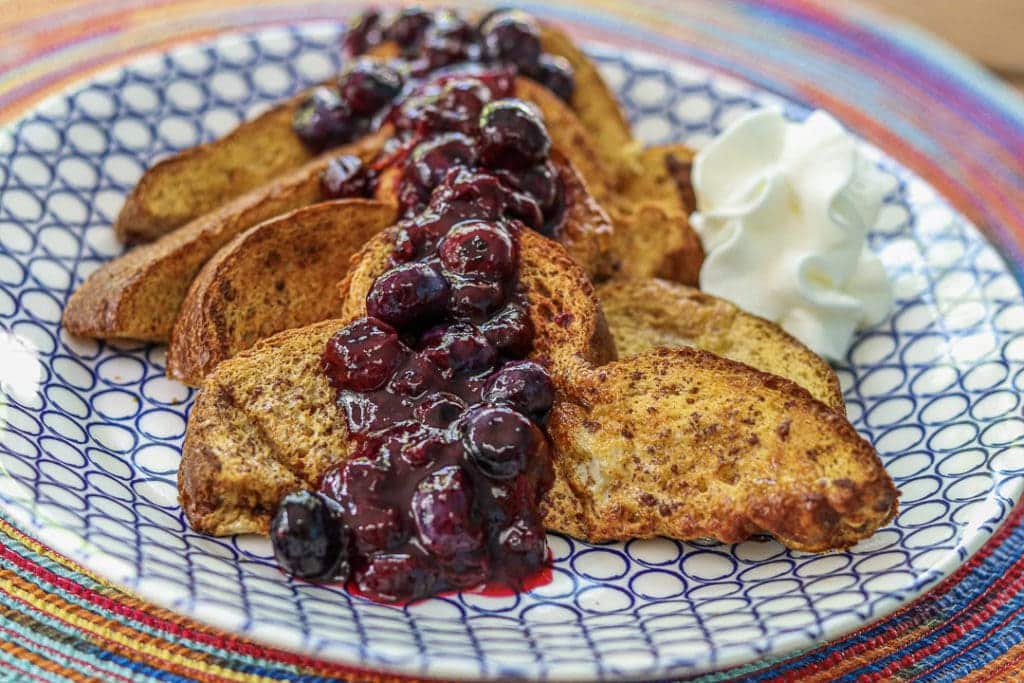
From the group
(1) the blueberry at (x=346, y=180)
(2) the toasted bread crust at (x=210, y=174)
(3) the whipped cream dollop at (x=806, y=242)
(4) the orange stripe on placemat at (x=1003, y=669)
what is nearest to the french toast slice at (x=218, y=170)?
(2) the toasted bread crust at (x=210, y=174)

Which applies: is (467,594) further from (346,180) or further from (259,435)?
(346,180)

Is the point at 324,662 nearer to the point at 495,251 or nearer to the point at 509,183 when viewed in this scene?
the point at 495,251

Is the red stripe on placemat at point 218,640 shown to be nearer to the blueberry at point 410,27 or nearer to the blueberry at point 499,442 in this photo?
the blueberry at point 499,442

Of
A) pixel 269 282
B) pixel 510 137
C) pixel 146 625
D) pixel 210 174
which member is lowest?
pixel 146 625

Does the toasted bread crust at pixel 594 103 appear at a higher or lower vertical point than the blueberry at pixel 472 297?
lower

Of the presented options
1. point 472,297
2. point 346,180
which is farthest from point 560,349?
point 346,180

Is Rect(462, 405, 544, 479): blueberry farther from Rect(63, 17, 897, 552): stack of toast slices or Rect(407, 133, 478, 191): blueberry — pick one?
Rect(407, 133, 478, 191): blueberry
